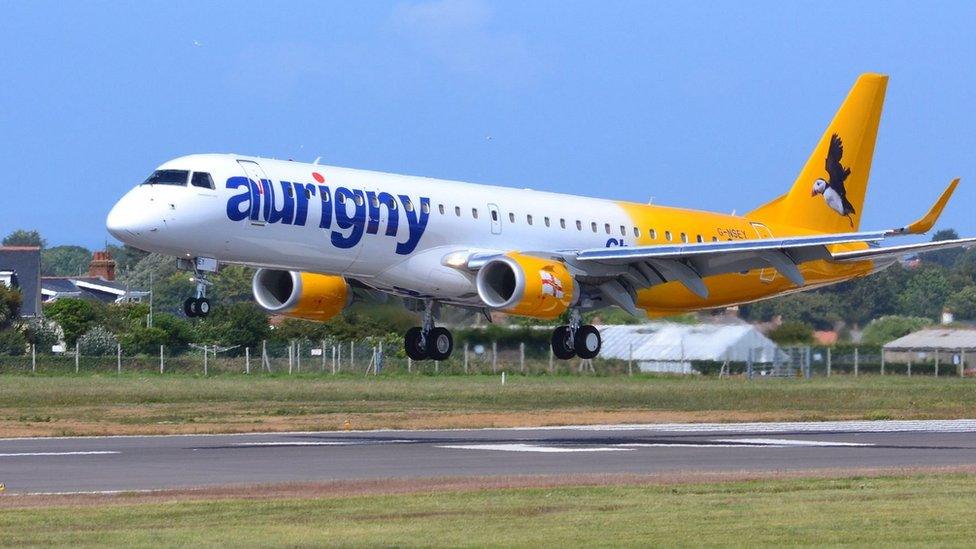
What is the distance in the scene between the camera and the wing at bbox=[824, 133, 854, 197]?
47.1 metres

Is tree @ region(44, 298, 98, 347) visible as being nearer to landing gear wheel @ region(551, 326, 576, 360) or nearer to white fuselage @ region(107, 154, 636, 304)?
landing gear wheel @ region(551, 326, 576, 360)

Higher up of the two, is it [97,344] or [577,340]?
[577,340]

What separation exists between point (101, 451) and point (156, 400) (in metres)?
19.3

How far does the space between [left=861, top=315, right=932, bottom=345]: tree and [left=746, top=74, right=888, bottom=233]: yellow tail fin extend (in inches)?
155

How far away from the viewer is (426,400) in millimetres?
50500

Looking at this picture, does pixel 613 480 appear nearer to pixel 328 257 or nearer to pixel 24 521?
pixel 24 521

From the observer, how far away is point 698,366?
57969mm

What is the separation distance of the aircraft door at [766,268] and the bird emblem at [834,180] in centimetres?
245

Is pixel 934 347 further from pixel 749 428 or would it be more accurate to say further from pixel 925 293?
pixel 749 428

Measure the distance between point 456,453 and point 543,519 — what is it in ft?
38.8

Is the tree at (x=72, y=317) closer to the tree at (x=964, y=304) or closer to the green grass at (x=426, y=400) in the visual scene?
the green grass at (x=426, y=400)

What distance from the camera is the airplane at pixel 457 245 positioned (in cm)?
3344

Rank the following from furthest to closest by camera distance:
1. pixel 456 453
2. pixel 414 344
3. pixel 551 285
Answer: pixel 414 344 → pixel 551 285 → pixel 456 453

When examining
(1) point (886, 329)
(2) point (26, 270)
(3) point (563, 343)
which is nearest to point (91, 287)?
(2) point (26, 270)
